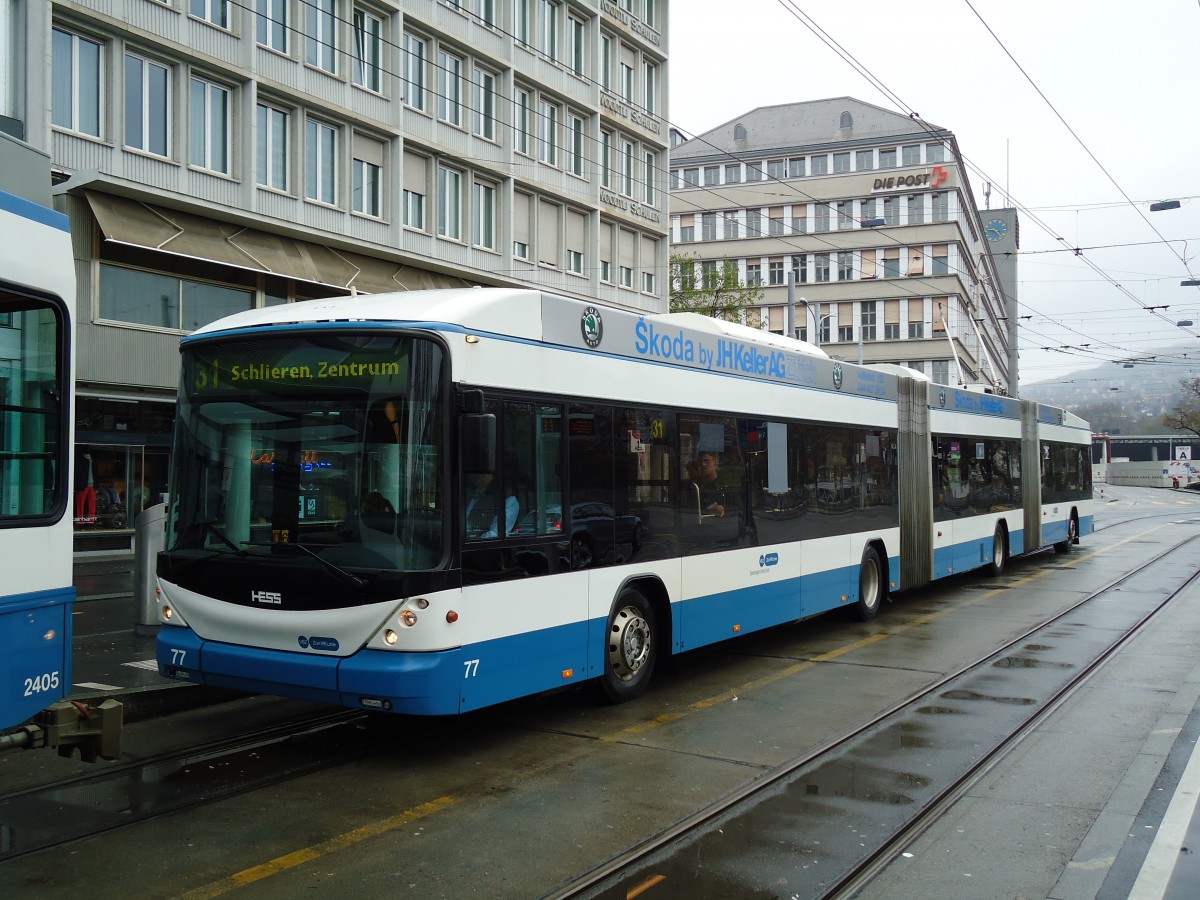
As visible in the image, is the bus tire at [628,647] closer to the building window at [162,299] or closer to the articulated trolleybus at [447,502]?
the articulated trolleybus at [447,502]

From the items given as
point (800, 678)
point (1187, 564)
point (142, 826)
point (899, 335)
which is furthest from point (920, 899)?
point (899, 335)

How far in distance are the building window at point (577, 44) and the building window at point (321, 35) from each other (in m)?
9.40

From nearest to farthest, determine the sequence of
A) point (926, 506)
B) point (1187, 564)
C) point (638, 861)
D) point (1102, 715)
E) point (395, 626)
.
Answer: point (638, 861) < point (395, 626) < point (1102, 715) < point (926, 506) < point (1187, 564)

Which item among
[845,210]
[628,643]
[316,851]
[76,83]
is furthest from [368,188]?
[845,210]

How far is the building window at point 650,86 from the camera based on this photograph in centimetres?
3562

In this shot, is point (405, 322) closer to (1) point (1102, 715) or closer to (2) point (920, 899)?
(2) point (920, 899)

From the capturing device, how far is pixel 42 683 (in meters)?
4.91

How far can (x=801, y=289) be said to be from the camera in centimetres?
7544

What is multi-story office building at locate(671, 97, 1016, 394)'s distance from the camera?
71750 mm

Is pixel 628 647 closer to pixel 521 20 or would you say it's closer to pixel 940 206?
pixel 521 20

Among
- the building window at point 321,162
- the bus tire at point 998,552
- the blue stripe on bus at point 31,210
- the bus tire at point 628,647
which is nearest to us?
the blue stripe on bus at point 31,210

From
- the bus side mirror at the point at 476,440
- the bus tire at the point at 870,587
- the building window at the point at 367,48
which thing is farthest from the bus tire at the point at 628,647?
the building window at the point at 367,48

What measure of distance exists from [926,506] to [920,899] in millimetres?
10729

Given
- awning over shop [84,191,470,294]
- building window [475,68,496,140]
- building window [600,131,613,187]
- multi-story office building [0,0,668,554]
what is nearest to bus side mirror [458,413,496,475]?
multi-story office building [0,0,668,554]
